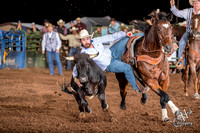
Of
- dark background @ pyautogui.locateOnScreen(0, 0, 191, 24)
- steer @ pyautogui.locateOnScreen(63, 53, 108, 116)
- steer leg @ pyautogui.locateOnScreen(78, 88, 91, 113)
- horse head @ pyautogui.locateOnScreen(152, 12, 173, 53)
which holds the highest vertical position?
dark background @ pyautogui.locateOnScreen(0, 0, 191, 24)

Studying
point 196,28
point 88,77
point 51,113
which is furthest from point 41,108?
point 196,28

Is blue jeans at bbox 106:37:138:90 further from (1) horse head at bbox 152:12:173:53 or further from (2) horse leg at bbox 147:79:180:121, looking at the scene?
(1) horse head at bbox 152:12:173:53

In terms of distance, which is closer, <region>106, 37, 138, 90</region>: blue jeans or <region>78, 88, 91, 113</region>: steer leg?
<region>78, 88, 91, 113</region>: steer leg

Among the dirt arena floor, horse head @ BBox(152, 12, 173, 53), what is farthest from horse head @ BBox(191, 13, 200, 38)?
horse head @ BBox(152, 12, 173, 53)

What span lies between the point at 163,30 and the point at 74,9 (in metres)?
33.8

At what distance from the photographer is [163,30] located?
14.0ft

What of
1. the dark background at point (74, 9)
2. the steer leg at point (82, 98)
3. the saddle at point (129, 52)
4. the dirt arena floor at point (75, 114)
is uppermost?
the dark background at point (74, 9)

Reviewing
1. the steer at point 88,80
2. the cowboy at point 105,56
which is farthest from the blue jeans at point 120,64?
the steer at point 88,80

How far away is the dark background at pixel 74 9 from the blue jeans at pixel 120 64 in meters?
31.0

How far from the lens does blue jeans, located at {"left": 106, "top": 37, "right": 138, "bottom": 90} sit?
4.92m

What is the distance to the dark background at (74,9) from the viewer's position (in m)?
37.5

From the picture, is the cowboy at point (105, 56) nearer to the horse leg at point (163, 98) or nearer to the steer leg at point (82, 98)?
the steer leg at point (82, 98)

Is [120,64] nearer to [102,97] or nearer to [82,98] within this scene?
[102,97]

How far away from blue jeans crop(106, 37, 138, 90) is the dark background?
1220 inches
